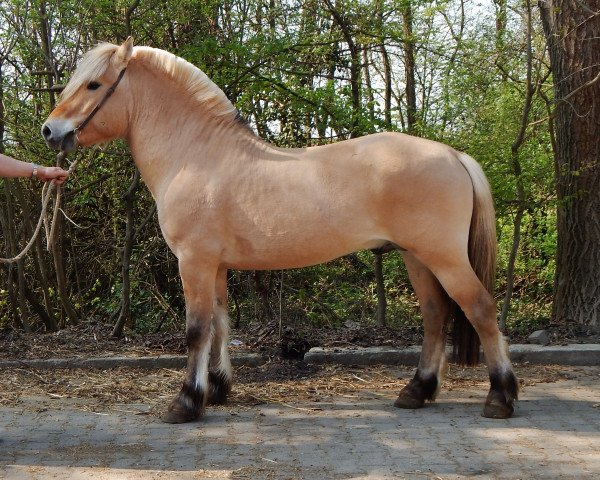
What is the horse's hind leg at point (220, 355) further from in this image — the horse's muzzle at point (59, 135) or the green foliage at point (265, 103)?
the green foliage at point (265, 103)

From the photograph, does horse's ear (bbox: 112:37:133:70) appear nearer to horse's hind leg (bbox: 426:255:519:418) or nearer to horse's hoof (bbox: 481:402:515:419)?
horse's hind leg (bbox: 426:255:519:418)

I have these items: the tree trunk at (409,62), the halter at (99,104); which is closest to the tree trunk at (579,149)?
the tree trunk at (409,62)

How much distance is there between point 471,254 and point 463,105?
9.35 feet

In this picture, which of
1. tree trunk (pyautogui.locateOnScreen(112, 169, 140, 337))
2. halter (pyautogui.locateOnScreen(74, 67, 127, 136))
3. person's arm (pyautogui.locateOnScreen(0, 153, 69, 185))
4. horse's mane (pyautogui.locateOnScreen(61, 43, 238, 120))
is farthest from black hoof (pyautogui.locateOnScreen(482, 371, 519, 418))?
tree trunk (pyautogui.locateOnScreen(112, 169, 140, 337))

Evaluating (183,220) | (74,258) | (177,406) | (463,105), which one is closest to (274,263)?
(183,220)

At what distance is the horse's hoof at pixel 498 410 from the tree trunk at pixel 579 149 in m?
2.56

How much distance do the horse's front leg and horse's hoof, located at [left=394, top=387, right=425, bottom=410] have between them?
4.30 ft

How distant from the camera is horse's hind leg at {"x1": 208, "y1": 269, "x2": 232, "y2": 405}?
5215mm

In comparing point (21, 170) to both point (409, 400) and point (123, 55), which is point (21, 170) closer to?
point (123, 55)

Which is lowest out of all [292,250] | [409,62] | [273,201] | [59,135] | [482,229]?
[292,250]

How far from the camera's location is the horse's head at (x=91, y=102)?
16.0ft

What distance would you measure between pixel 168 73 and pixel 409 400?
274cm

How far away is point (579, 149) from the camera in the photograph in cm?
694

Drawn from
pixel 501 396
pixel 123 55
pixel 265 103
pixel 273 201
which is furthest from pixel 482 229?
pixel 265 103
